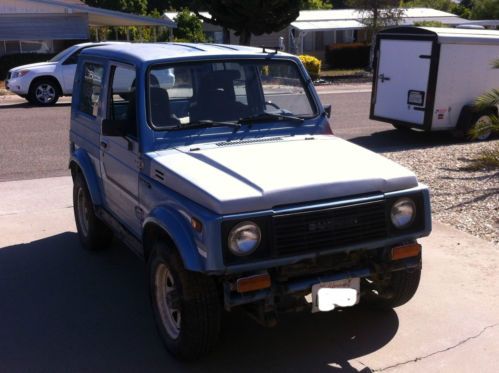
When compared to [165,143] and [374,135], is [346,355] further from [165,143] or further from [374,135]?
[374,135]

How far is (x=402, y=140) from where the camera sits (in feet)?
43.7

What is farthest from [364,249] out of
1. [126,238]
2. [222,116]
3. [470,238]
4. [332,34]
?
[332,34]

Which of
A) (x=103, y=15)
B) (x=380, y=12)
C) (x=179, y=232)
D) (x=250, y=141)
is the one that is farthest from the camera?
(x=380, y=12)

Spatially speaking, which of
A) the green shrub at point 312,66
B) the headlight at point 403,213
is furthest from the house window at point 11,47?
the headlight at point 403,213

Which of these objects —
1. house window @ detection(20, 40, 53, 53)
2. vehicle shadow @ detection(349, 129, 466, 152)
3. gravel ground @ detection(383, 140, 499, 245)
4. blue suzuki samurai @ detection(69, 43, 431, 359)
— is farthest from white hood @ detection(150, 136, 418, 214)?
house window @ detection(20, 40, 53, 53)

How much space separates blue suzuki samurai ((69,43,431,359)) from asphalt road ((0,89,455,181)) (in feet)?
18.2

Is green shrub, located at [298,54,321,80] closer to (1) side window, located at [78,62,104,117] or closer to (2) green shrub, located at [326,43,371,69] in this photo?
(2) green shrub, located at [326,43,371,69]

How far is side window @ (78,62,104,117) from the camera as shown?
604 cm

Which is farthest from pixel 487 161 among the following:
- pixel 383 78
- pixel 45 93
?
pixel 45 93

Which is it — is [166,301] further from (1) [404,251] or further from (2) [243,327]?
(1) [404,251]

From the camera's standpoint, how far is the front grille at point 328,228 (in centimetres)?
399

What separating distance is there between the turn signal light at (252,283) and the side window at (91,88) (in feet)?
9.18

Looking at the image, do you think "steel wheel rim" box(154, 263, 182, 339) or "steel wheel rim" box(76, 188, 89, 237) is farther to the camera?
"steel wheel rim" box(76, 188, 89, 237)

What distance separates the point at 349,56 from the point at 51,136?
26486 millimetres
